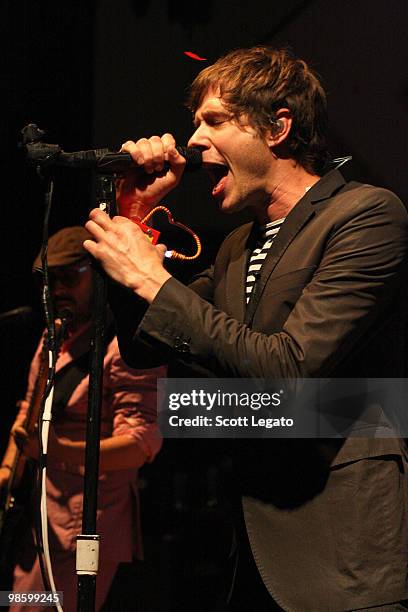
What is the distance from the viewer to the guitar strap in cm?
238

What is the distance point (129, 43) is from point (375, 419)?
1572 mm

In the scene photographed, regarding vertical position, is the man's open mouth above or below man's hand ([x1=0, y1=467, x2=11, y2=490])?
above

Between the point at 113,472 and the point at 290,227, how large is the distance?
1.11 m

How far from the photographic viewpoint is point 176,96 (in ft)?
7.86

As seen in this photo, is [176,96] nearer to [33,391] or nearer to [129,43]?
[129,43]

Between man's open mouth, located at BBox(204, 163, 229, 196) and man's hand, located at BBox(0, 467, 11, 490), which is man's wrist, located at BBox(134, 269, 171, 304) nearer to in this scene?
man's open mouth, located at BBox(204, 163, 229, 196)

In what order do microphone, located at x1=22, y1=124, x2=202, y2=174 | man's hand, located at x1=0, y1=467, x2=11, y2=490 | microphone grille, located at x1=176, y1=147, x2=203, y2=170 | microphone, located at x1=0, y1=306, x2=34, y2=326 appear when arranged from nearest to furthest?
microphone, located at x1=22, y1=124, x2=202, y2=174
microphone grille, located at x1=176, y1=147, x2=203, y2=170
microphone, located at x1=0, y1=306, x2=34, y2=326
man's hand, located at x1=0, y1=467, x2=11, y2=490

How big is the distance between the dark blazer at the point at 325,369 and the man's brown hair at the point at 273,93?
0.32 meters

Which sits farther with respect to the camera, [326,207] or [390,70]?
[390,70]

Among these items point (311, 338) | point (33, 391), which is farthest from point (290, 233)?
point (33, 391)

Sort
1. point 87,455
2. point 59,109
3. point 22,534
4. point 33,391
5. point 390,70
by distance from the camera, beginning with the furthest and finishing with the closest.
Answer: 1. point 59,109
2. point 33,391
3. point 22,534
4. point 390,70
5. point 87,455

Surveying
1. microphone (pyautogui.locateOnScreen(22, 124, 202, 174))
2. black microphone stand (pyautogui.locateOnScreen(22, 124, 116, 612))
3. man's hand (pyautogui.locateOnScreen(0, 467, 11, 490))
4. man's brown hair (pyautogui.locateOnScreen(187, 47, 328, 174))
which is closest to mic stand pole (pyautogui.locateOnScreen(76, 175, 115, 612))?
black microphone stand (pyautogui.locateOnScreen(22, 124, 116, 612))

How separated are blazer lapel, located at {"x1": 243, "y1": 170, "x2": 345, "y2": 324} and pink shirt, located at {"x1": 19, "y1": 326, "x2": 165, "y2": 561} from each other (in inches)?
36.5

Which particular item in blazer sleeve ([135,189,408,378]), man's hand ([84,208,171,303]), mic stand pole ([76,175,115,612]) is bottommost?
mic stand pole ([76,175,115,612])
